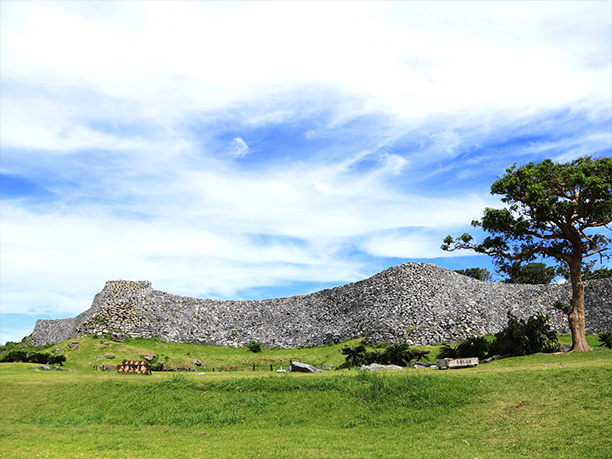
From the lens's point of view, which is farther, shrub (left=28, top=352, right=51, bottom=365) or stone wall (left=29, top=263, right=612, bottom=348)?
stone wall (left=29, top=263, right=612, bottom=348)

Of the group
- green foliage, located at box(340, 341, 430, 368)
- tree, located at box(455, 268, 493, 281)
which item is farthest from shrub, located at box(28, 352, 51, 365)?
tree, located at box(455, 268, 493, 281)

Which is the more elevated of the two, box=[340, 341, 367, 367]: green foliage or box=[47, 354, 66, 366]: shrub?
box=[47, 354, 66, 366]: shrub

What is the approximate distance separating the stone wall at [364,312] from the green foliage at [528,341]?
851 cm

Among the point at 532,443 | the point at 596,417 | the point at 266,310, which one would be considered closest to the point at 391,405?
the point at 532,443

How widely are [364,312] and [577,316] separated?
1793cm

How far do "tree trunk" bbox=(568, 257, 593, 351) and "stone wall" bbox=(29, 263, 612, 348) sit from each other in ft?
33.0

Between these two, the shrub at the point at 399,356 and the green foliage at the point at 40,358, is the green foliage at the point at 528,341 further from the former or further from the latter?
the green foliage at the point at 40,358

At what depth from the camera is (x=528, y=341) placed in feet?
83.3

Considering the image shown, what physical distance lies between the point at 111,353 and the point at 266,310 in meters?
16.5

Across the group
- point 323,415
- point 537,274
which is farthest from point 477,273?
point 323,415

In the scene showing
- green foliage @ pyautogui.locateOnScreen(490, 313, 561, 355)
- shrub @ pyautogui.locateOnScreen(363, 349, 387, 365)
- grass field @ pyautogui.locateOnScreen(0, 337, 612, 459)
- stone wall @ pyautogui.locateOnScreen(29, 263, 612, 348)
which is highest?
stone wall @ pyautogui.locateOnScreen(29, 263, 612, 348)

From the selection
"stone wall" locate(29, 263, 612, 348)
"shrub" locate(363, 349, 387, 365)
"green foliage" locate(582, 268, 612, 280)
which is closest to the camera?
"shrub" locate(363, 349, 387, 365)

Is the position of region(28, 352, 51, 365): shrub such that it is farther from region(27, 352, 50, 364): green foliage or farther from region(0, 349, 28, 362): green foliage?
region(0, 349, 28, 362): green foliage

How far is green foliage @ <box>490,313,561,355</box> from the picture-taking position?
25234mm
